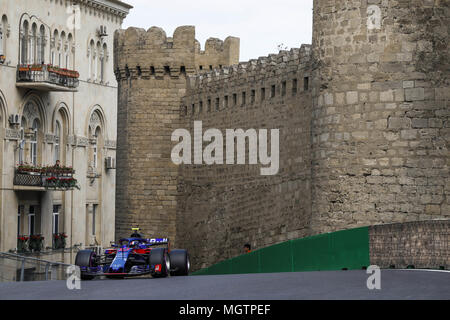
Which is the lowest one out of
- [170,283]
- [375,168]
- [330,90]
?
[170,283]

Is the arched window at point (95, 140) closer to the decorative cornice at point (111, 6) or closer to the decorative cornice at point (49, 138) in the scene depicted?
the decorative cornice at point (49, 138)

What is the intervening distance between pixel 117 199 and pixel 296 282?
21419 mm

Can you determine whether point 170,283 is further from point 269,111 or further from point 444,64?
point 269,111

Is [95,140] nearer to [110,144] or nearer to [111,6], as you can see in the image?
[110,144]

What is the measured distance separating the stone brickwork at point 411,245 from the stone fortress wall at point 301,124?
1.29 metres

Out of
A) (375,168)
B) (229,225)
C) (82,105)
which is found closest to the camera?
(375,168)

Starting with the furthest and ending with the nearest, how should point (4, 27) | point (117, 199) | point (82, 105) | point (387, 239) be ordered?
point (82, 105)
point (4, 27)
point (117, 199)
point (387, 239)

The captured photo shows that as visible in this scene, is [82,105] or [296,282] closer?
[296,282]

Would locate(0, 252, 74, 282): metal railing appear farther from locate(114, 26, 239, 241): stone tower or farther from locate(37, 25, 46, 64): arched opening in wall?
locate(37, 25, 46, 64): arched opening in wall

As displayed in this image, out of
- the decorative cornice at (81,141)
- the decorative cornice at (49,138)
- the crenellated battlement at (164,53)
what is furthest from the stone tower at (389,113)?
the decorative cornice at (81,141)

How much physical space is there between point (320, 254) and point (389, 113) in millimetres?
2631

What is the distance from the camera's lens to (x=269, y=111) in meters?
29.9

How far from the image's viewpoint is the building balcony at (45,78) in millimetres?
42062

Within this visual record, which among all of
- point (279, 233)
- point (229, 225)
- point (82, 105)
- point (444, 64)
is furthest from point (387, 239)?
point (82, 105)
